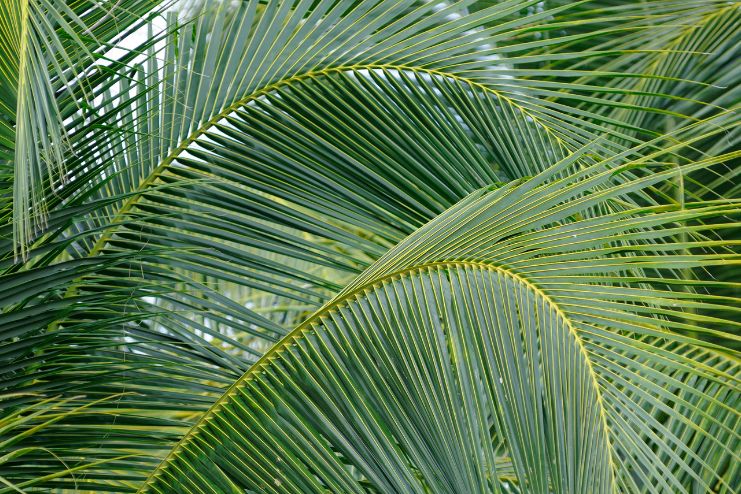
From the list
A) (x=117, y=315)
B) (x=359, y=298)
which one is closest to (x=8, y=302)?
(x=117, y=315)

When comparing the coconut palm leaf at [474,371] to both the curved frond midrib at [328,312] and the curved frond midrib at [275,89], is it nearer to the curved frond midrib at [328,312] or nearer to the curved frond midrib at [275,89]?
the curved frond midrib at [328,312]

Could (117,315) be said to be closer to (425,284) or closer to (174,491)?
(174,491)

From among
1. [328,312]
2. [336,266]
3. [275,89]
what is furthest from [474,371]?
[275,89]

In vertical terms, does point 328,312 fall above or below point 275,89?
below

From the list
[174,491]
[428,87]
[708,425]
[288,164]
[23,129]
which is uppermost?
[428,87]

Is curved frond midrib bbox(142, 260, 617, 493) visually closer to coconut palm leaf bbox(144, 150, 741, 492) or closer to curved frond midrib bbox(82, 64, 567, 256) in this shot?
coconut palm leaf bbox(144, 150, 741, 492)

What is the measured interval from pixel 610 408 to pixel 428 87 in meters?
0.86

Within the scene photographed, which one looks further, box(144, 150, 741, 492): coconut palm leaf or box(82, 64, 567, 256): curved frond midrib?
box(82, 64, 567, 256): curved frond midrib

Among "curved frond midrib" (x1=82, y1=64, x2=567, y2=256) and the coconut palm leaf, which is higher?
"curved frond midrib" (x1=82, y1=64, x2=567, y2=256)

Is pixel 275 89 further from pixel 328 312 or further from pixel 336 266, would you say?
pixel 328 312

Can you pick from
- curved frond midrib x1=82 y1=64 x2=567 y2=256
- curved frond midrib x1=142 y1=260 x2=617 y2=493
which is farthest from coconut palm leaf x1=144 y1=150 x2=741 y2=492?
curved frond midrib x1=82 y1=64 x2=567 y2=256

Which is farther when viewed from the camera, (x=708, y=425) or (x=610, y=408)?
(x=708, y=425)

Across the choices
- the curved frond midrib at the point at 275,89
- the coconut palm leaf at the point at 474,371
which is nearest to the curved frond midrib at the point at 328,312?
the coconut palm leaf at the point at 474,371

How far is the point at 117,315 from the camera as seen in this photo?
1.45m
